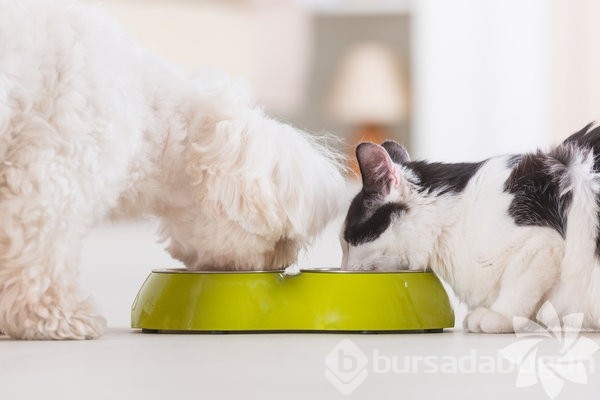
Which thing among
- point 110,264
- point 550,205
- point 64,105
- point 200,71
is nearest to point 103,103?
point 64,105

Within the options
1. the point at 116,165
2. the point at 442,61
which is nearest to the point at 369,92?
the point at 442,61

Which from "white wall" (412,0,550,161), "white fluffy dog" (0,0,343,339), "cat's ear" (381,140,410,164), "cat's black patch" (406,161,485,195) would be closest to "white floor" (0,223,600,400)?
"white fluffy dog" (0,0,343,339)

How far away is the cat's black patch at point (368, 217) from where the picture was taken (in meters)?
2.07

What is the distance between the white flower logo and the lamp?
365 cm

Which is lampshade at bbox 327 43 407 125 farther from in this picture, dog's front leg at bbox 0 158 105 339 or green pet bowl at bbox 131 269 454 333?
dog's front leg at bbox 0 158 105 339

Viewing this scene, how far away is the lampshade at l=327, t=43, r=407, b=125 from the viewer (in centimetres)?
560

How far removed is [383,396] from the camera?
47.8 inches

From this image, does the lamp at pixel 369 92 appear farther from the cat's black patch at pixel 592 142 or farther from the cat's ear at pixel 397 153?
the cat's black patch at pixel 592 142

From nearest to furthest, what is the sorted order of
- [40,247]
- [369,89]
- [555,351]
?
1. [555,351]
2. [40,247]
3. [369,89]

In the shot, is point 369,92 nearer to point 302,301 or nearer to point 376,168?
point 376,168

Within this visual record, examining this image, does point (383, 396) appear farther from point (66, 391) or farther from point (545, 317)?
point (545, 317)

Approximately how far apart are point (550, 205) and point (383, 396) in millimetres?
820

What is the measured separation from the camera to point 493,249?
195 cm

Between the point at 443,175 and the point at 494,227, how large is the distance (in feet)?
0.65
